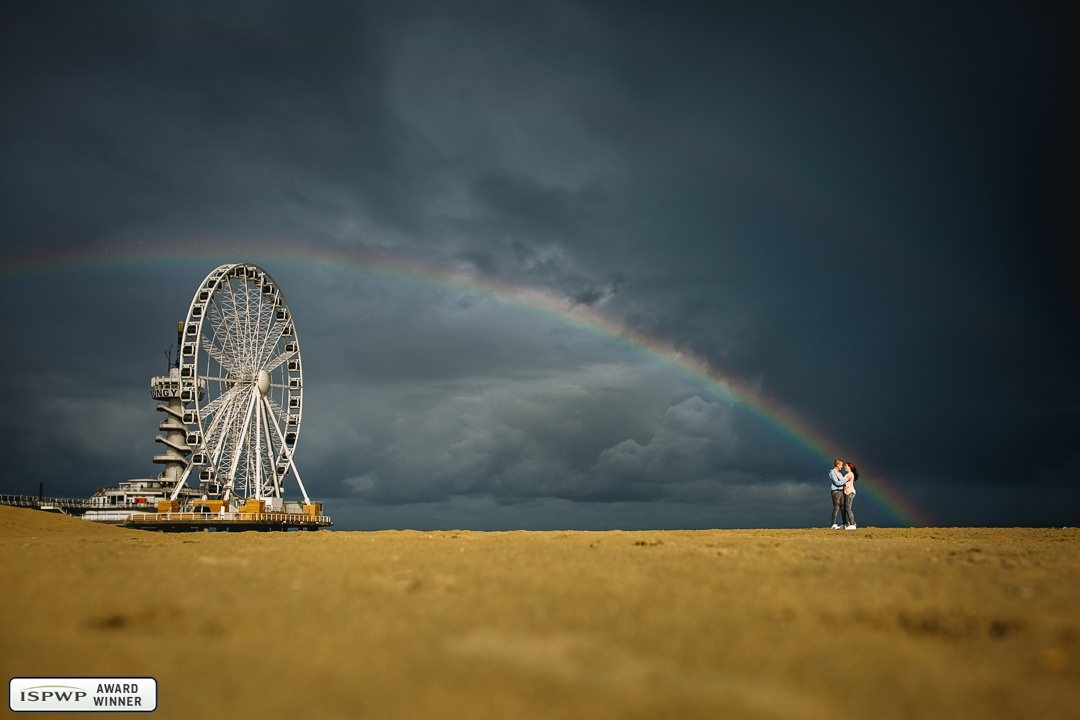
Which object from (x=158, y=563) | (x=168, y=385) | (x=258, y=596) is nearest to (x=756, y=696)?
(x=258, y=596)

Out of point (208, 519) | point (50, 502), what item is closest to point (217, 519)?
point (208, 519)

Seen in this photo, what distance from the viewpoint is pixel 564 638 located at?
4.71 m

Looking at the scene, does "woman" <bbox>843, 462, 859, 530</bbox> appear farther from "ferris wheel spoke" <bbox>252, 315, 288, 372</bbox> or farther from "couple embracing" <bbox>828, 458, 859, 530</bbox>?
"ferris wheel spoke" <bbox>252, 315, 288, 372</bbox>

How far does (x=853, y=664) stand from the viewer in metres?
4.21

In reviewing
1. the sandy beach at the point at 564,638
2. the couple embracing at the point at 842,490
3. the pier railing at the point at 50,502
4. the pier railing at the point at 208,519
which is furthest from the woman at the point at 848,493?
the pier railing at the point at 50,502

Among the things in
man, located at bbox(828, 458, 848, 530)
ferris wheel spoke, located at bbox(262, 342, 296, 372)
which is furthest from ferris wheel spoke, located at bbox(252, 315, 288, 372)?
man, located at bbox(828, 458, 848, 530)

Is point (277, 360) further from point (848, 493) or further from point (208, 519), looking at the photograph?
point (848, 493)

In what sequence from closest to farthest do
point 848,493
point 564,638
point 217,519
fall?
1. point 564,638
2. point 848,493
3. point 217,519

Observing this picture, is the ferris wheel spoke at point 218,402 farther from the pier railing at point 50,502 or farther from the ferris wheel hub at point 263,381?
the pier railing at point 50,502

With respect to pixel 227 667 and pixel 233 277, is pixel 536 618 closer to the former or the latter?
pixel 227 667

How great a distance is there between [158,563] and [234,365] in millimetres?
51781

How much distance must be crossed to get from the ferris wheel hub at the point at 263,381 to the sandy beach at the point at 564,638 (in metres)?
51.9

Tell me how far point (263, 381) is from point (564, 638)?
189 feet

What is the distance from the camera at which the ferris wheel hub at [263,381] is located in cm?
5828
